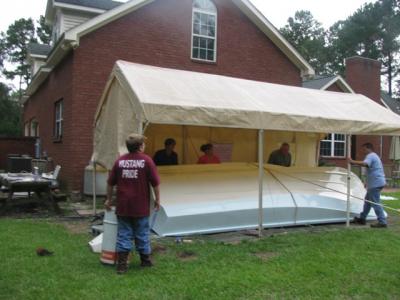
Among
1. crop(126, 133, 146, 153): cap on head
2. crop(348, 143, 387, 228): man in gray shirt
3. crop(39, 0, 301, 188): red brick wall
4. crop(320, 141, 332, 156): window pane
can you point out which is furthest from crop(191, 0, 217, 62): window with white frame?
crop(126, 133, 146, 153): cap on head

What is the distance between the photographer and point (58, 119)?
16922mm

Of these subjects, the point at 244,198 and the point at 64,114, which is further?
the point at 64,114

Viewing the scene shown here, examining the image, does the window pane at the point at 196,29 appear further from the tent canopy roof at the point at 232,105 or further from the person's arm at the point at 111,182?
the person's arm at the point at 111,182

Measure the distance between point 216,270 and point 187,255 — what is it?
852 millimetres

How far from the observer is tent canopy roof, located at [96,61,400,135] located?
752 cm

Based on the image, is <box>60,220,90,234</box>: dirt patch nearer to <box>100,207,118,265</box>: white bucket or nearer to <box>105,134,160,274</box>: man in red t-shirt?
<box>100,207,118,265</box>: white bucket

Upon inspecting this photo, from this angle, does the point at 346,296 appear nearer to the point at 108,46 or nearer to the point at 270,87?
the point at 270,87

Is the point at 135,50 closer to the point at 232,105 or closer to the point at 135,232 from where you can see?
the point at 232,105

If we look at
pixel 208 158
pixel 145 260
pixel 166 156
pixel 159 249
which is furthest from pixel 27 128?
pixel 145 260

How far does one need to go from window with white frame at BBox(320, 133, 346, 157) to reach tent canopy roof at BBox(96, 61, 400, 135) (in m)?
14.0

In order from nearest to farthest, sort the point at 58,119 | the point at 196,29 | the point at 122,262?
the point at 122,262
the point at 196,29
the point at 58,119

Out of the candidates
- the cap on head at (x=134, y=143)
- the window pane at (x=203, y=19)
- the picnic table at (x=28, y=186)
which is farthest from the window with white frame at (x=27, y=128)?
the cap on head at (x=134, y=143)

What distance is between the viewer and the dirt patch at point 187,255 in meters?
6.65

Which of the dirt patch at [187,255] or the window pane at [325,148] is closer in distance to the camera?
the dirt patch at [187,255]
